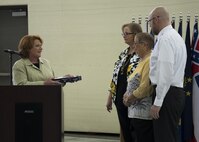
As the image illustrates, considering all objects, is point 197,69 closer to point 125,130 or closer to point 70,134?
point 125,130

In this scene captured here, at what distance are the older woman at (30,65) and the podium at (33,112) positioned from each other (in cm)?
153

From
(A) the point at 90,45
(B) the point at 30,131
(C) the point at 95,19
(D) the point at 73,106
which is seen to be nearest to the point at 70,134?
(D) the point at 73,106

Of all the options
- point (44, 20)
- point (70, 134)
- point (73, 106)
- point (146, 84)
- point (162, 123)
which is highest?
point (44, 20)

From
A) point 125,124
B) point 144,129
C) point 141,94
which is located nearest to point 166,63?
point 141,94

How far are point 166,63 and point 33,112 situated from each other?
4.91 feet

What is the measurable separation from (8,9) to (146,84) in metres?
3.60

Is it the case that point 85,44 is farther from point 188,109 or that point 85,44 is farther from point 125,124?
point 125,124

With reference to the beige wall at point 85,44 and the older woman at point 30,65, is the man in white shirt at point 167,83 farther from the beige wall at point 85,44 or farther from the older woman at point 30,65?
the beige wall at point 85,44

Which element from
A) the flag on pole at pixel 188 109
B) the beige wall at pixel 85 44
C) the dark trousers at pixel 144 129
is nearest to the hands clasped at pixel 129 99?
the dark trousers at pixel 144 129

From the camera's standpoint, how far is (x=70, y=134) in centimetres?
518

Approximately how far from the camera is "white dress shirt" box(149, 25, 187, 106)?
2.38m

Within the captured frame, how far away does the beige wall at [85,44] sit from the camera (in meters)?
4.95

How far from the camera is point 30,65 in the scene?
2.74 m

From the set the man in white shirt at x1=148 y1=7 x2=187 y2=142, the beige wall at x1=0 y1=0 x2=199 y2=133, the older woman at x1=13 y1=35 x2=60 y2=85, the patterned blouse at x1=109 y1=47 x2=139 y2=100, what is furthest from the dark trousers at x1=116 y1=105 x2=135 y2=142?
the beige wall at x1=0 y1=0 x2=199 y2=133
